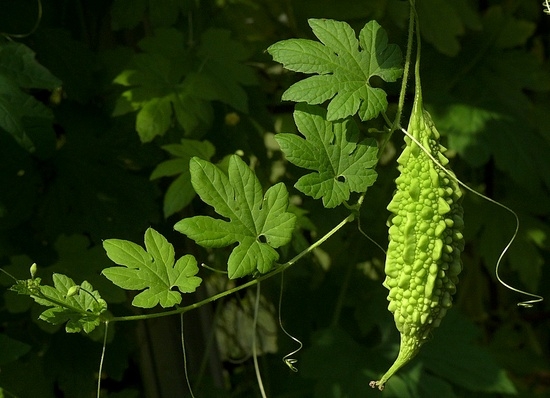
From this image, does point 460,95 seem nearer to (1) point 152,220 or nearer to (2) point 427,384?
(2) point 427,384

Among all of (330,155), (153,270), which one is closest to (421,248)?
(330,155)

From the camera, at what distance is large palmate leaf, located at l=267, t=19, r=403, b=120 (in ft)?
3.35

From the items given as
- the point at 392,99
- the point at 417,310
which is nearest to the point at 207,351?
the point at 392,99

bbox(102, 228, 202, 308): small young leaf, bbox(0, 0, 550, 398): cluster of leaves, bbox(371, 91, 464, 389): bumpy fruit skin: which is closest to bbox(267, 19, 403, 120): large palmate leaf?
bbox(0, 0, 550, 398): cluster of leaves

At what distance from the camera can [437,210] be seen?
0.92 m

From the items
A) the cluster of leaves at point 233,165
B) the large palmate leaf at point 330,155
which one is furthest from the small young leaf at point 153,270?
the large palmate leaf at point 330,155

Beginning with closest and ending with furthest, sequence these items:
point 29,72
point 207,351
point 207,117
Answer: point 29,72 < point 207,117 < point 207,351

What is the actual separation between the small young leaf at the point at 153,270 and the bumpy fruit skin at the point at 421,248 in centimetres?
24

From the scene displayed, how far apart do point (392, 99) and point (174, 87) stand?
58 cm

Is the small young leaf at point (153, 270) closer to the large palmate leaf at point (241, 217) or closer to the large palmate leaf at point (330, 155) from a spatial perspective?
the large palmate leaf at point (241, 217)


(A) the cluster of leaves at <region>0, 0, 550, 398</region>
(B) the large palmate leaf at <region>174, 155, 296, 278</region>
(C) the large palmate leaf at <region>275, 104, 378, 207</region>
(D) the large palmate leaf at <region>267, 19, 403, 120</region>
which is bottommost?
(A) the cluster of leaves at <region>0, 0, 550, 398</region>

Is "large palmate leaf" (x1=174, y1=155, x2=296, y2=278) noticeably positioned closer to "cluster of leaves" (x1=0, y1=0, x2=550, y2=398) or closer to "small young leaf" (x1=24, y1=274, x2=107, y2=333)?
"cluster of leaves" (x1=0, y1=0, x2=550, y2=398)

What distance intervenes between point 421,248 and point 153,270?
320 mm

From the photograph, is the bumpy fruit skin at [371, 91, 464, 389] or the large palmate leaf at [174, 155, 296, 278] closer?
the bumpy fruit skin at [371, 91, 464, 389]
